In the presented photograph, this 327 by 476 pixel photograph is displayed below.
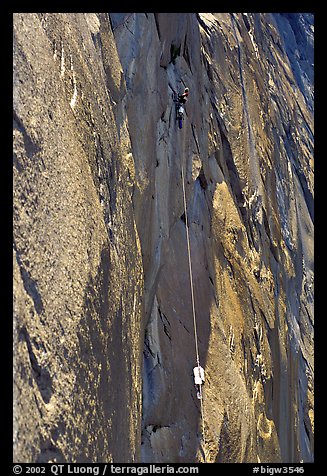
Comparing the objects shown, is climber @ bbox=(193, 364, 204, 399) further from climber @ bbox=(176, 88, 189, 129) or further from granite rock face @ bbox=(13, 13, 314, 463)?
climber @ bbox=(176, 88, 189, 129)

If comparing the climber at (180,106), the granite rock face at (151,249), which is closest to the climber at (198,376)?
the granite rock face at (151,249)

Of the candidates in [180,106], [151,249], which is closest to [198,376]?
[151,249]

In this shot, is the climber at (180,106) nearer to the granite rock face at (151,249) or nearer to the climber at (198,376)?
the granite rock face at (151,249)

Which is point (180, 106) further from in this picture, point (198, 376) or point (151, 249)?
point (198, 376)

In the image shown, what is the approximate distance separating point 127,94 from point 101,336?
12.0ft

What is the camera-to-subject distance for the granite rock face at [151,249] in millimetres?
4215

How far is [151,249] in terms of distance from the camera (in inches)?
326

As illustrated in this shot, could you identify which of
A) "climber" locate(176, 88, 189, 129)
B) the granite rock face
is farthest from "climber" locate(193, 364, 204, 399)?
"climber" locate(176, 88, 189, 129)

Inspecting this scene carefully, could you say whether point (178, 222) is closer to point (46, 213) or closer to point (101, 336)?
point (101, 336)

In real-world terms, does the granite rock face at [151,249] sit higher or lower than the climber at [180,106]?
lower

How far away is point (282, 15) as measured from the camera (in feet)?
89.3

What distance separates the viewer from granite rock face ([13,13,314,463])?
166 inches

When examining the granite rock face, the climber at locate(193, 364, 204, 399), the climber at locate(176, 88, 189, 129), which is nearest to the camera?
the granite rock face

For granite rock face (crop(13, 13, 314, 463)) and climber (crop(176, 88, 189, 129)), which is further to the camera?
climber (crop(176, 88, 189, 129))
